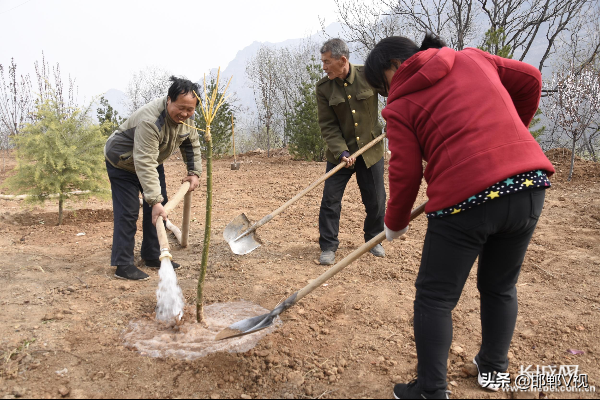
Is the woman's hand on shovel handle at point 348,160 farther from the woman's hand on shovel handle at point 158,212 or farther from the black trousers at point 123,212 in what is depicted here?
the black trousers at point 123,212

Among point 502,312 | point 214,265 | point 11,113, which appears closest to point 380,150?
point 214,265

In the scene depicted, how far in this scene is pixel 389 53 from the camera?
204 cm

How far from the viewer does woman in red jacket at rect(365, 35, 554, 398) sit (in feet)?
5.58

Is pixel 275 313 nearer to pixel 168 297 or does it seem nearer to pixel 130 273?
pixel 168 297

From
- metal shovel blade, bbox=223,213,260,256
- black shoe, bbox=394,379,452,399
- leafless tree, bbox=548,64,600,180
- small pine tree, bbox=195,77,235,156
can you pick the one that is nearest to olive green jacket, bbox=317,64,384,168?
metal shovel blade, bbox=223,213,260,256

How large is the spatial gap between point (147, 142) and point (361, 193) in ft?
6.44

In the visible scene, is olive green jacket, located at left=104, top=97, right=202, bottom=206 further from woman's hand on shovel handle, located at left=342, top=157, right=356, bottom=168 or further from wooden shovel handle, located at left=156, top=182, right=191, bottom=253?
woman's hand on shovel handle, located at left=342, top=157, right=356, bottom=168

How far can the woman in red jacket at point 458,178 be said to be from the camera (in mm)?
1702

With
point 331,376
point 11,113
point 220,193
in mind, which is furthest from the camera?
point 11,113

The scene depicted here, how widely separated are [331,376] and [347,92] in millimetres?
2531

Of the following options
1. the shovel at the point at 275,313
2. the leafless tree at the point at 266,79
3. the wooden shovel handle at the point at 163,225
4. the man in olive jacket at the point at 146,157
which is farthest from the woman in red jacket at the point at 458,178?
the leafless tree at the point at 266,79

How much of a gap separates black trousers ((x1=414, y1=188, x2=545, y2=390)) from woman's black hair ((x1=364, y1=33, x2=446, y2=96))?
785 mm

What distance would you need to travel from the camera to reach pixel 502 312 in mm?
1999

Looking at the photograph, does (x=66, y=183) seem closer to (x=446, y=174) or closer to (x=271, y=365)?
(x=271, y=365)
